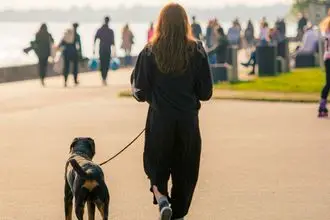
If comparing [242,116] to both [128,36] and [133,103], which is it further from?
[128,36]

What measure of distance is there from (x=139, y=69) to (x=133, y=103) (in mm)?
12036

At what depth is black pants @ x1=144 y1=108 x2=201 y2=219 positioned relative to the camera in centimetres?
712

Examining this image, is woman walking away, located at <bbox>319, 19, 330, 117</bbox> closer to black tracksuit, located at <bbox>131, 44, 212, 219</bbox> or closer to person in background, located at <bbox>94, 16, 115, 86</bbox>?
black tracksuit, located at <bbox>131, 44, 212, 219</bbox>

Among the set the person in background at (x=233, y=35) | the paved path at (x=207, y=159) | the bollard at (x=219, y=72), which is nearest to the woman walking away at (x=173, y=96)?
the paved path at (x=207, y=159)

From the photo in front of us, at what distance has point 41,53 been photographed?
86.0 feet

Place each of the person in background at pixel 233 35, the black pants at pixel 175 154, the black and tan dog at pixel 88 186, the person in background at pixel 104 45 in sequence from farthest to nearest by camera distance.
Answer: the person in background at pixel 233 35, the person in background at pixel 104 45, the black pants at pixel 175 154, the black and tan dog at pixel 88 186

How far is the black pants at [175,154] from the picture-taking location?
23.4 feet

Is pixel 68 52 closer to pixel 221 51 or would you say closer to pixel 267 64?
pixel 221 51

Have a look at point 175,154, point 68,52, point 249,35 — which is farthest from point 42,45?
point 249,35

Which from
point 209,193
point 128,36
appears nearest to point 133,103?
point 209,193

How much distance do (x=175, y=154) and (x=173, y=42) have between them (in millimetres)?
826

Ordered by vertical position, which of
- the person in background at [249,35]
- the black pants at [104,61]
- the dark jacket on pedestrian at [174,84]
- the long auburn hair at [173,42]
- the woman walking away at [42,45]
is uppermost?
the long auburn hair at [173,42]

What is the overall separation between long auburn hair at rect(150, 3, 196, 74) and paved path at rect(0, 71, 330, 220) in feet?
5.10

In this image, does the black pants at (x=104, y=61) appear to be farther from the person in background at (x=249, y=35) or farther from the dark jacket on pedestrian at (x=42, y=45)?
the person in background at (x=249, y=35)
